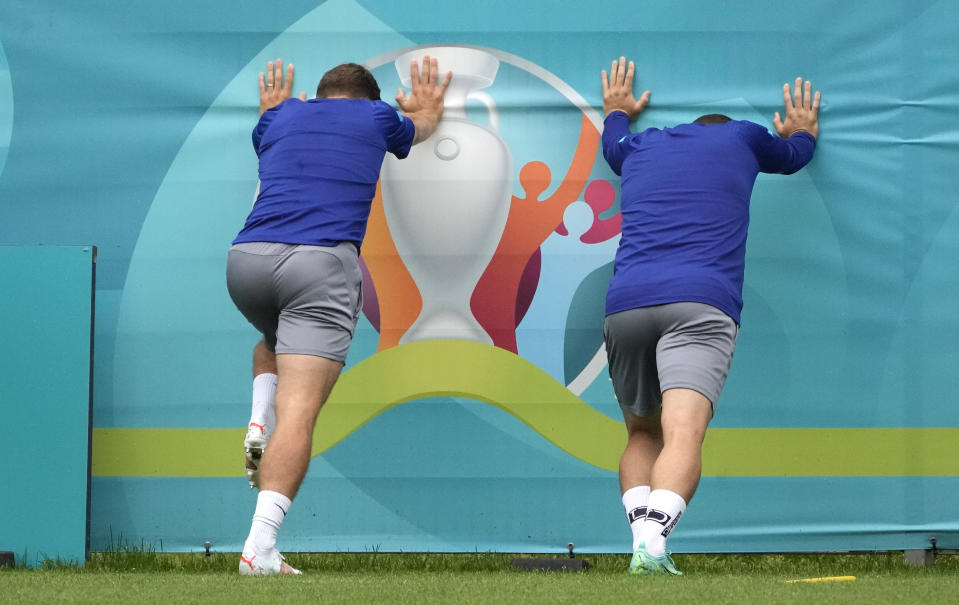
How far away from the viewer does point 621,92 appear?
Result: 3729 mm

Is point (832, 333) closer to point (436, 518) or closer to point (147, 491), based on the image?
point (436, 518)

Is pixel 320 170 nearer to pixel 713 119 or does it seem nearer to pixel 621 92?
pixel 621 92

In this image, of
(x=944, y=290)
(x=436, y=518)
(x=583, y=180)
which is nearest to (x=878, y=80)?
(x=944, y=290)

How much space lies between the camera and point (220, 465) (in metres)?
3.73

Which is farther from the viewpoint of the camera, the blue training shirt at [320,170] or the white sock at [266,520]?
the blue training shirt at [320,170]

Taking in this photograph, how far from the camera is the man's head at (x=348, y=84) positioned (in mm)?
3432

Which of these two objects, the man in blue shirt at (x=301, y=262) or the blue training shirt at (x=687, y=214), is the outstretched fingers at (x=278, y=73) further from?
the blue training shirt at (x=687, y=214)

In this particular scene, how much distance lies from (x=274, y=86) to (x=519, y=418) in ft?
4.83

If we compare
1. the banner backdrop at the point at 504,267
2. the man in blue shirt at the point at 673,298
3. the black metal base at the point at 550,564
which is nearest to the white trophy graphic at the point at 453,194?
the banner backdrop at the point at 504,267

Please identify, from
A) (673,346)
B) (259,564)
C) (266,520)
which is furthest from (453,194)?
(259,564)

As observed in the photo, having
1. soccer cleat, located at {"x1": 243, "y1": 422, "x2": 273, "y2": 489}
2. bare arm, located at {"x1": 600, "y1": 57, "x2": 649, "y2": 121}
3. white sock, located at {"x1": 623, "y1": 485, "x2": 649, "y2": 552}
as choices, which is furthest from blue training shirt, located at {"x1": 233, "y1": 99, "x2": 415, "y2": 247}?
white sock, located at {"x1": 623, "y1": 485, "x2": 649, "y2": 552}

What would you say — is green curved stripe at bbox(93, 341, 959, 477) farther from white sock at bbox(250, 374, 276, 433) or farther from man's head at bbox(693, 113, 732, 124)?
man's head at bbox(693, 113, 732, 124)

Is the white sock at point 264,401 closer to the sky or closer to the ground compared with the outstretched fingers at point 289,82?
closer to the ground

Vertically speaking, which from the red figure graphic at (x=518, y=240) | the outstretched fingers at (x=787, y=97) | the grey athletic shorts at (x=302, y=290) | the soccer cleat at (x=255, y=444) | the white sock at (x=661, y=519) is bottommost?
the white sock at (x=661, y=519)
